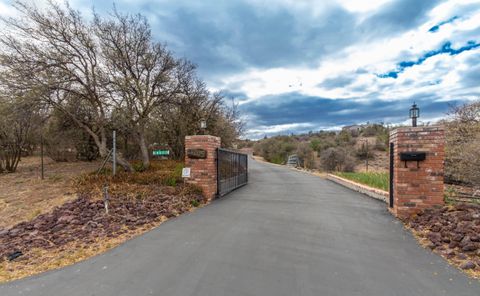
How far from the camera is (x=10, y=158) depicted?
1161cm

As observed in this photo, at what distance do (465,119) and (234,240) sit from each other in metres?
9.87

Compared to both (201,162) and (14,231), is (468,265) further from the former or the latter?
(14,231)

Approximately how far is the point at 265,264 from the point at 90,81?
7.95m

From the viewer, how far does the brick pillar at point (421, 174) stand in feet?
15.6

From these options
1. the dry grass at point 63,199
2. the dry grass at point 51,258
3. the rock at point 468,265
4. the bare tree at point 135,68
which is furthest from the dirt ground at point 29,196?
the rock at point 468,265

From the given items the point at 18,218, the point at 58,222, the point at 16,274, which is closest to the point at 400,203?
the point at 16,274

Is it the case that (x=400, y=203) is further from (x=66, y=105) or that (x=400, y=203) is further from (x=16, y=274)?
(x=66, y=105)

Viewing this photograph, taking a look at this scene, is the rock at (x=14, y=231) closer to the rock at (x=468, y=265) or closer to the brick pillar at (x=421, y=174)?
the rock at (x=468, y=265)

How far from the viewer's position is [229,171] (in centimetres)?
859

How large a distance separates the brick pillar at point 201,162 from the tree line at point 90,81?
301 cm

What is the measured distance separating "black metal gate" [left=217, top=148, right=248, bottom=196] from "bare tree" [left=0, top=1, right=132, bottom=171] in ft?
10.8

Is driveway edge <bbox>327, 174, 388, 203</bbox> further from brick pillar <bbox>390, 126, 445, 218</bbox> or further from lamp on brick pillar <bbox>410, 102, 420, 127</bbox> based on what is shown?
lamp on brick pillar <bbox>410, 102, 420, 127</bbox>

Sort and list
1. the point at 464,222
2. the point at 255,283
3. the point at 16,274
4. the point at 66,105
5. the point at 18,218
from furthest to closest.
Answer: the point at 66,105 < the point at 18,218 < the point at 464,222 < the point at 16,274 < the point at 255,283

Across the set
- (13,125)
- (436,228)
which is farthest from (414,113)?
(13,125)
